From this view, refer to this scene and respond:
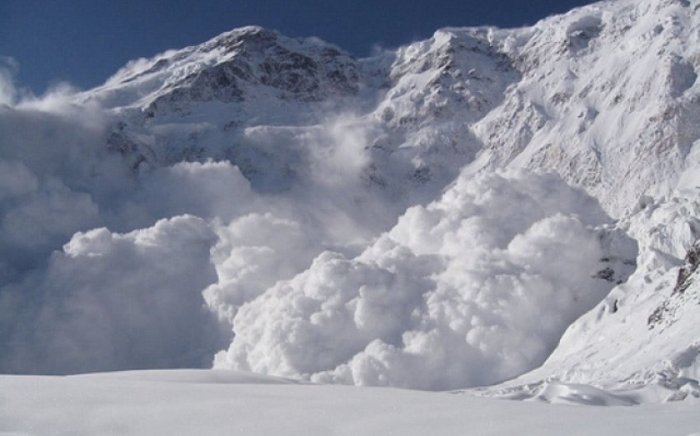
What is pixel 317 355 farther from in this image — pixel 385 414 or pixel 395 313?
pixel 385 414

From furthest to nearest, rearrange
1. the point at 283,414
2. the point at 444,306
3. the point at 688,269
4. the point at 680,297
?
the point at 444,306 → the point at 688,269 → the point at 680,297 → the point at 283,414

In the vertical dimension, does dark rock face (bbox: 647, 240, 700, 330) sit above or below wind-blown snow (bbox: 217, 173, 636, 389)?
below

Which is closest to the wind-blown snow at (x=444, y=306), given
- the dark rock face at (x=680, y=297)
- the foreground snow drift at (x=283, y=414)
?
the dark rock face at (x=680, y=297)

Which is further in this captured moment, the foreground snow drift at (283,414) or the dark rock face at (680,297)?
the dark rock face at (680,297)

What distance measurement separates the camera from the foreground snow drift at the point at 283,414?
9.64m

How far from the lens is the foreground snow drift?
964cm

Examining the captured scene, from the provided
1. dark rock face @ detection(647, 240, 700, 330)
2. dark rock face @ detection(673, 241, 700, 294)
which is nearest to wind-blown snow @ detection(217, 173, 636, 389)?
dark rock face @ detection(647, 240, 700, 330)

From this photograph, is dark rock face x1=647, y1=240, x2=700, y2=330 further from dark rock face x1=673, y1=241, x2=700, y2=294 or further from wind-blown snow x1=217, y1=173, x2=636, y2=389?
wind-blown snow x1=217, y1=173, x2=636, y2=389

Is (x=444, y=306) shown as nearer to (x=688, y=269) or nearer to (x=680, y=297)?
(x=688, y=269)

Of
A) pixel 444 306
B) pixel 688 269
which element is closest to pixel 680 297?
pixel 688 269

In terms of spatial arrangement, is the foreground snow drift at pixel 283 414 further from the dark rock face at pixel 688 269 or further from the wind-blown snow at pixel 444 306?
the wind-blown snow at pixel 444 306

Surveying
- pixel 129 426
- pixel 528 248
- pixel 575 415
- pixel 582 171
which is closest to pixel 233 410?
pixel 129 426

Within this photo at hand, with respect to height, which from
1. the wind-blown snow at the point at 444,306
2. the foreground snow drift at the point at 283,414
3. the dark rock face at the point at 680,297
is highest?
the wind-blown snow at the point at 444,306

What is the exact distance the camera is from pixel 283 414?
1073 centimetres
